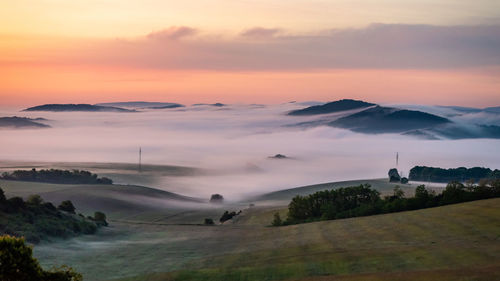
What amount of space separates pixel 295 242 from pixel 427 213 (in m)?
21.5

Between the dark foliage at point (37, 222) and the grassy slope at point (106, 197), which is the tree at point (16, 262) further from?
the grassy slope at point (106, 197)

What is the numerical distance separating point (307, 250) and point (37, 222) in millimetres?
43773

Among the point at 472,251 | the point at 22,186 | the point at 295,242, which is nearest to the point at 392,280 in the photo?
the point at 472,251

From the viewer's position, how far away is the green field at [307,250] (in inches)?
1724

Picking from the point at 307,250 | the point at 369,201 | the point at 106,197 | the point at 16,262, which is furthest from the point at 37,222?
the point at 106,197

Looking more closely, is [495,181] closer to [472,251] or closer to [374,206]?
[374,206]

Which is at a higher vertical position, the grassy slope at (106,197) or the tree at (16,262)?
the tree at (16,262)

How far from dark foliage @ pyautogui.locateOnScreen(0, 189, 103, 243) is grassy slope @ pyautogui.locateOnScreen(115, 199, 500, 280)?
66.2 feet

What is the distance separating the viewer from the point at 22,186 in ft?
625

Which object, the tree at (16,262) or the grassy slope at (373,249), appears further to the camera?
the grassy slope at (373,249)

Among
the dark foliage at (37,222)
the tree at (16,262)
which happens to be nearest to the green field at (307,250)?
the dark foliage at (37,222)

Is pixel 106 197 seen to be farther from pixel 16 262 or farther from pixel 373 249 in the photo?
pixel 16 262

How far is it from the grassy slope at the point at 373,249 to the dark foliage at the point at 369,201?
15.4 m

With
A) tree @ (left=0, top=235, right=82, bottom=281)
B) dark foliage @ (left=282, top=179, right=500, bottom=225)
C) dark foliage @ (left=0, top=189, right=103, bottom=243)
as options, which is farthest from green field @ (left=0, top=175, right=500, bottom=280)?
tree @ (left=0, top=235, right=82, bottom=281)
